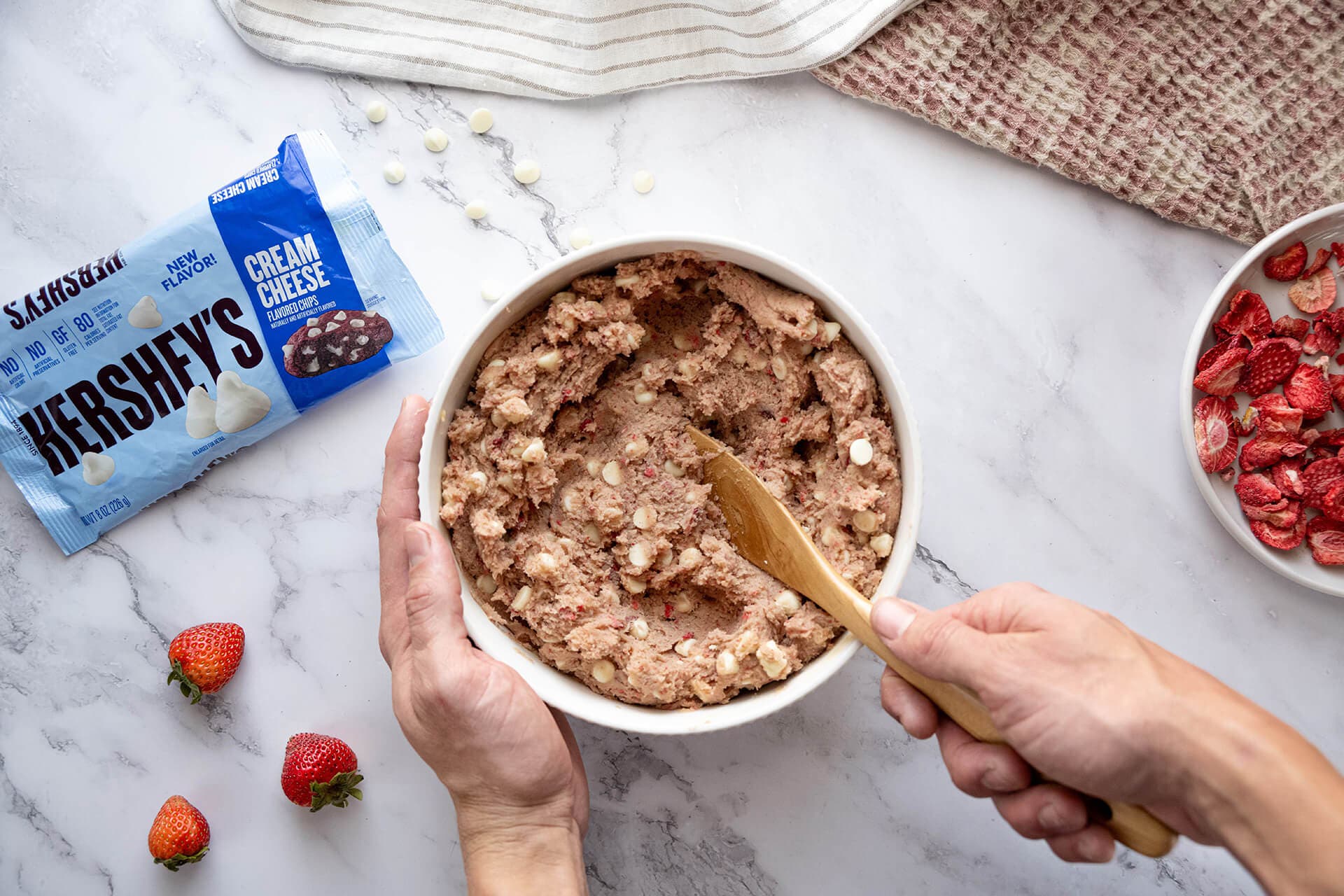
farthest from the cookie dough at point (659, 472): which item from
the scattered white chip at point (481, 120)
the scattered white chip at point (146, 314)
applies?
the scattered white chip at point (146, 314)

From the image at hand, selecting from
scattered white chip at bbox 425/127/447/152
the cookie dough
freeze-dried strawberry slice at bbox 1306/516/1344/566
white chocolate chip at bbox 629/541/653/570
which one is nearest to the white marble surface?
scattered white chip at bbox 425/127/447/152

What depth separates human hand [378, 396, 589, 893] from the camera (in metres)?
1.40

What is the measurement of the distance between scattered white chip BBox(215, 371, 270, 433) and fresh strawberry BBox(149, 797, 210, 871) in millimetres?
755

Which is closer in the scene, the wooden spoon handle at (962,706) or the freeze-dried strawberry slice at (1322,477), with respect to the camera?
the wooden spoon handle at (962,706)

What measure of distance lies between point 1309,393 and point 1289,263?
249mm

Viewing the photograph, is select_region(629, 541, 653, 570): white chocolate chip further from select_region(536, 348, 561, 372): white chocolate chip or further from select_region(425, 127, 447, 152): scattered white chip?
select_region(425, 127, 447, 152): scattered white chip

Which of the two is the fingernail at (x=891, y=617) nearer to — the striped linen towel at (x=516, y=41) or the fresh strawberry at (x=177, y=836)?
the striped linen towel at (x=516, y=41)

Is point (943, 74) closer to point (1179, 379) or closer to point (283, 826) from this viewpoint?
point (1179, 379)

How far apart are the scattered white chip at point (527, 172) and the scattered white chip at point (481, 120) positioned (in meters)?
0.09

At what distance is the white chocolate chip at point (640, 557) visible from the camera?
1.52 m

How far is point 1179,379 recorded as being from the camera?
180cm

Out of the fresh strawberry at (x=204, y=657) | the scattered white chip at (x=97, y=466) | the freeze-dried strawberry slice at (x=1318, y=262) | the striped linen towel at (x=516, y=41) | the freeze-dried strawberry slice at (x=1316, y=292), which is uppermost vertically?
the striped linen towel at (x=516, y=41)

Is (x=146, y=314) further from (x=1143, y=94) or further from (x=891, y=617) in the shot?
(x=1143, y=94)

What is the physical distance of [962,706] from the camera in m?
1.31
